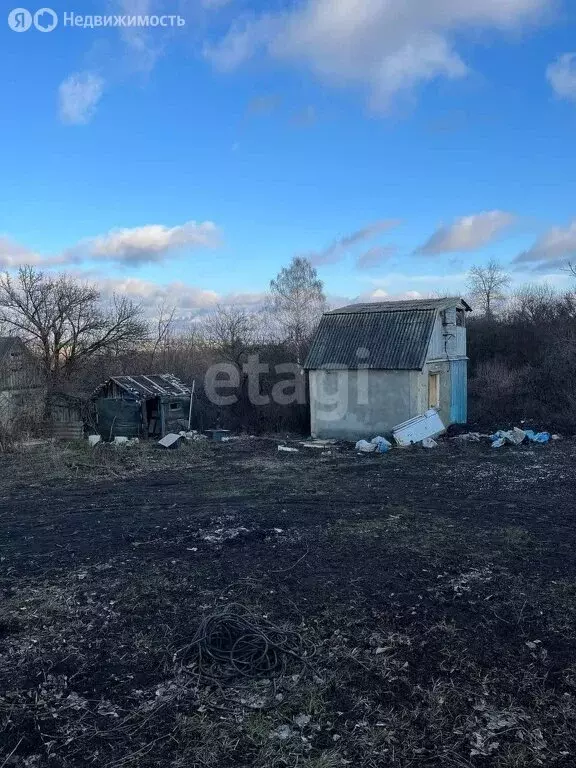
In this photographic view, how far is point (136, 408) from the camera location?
55.9ft

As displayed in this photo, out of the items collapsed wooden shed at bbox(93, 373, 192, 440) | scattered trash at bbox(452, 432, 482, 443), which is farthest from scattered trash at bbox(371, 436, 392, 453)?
collapsed wooden shed at bbox(93, 373, 192, 440)

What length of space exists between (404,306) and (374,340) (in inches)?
66.7

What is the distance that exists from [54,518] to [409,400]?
10209mm

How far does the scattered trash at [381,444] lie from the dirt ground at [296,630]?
15.0ft

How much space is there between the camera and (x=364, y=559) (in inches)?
261

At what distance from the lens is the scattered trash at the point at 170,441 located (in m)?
15.5

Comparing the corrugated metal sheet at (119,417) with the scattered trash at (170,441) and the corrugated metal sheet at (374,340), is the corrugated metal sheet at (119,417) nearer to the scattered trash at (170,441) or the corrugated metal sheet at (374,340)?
the scattered trash at (170,441)

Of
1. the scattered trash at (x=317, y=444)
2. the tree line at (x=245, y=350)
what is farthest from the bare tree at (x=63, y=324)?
the scattered trash at (x=317, y=444)

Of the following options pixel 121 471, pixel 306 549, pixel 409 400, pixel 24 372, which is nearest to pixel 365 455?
pixel 409 400

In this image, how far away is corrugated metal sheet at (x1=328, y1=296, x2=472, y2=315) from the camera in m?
16.8

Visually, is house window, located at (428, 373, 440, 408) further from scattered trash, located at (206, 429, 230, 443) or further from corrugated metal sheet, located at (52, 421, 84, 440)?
corrugated metal sheet, located at (52, 421, 84, 440)

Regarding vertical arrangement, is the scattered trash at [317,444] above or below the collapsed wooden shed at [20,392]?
below

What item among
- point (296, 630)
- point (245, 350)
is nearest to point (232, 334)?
point (245, 350)

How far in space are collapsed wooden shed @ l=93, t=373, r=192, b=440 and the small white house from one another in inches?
182
